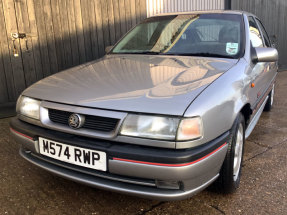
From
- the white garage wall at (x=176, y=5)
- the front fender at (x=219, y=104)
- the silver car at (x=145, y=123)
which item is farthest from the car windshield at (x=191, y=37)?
the white garage wall at (x=176, y=5)

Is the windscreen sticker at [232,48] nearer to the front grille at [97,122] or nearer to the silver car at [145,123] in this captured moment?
the silver car at [145,123]

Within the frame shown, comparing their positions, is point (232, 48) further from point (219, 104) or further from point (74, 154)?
point (74, 154)

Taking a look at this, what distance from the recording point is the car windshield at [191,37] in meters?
2.66

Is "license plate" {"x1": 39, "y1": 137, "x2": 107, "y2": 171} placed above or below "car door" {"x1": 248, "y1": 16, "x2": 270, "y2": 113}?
below

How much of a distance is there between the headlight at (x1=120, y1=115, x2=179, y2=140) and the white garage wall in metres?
4.50

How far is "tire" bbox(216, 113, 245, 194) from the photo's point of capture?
1.98m

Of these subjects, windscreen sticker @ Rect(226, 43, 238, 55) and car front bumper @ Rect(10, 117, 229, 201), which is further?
windscreen sticker @ Rect(226, 43, 238, 55)

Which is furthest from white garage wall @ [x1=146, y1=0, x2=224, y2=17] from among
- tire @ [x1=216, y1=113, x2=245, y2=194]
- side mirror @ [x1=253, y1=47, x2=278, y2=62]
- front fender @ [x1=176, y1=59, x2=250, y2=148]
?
tire @ [x1=216, y1=113, x2=245, y2=194]

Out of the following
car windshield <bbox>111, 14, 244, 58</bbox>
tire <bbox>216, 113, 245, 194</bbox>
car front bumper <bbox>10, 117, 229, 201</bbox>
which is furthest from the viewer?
car windshield <bbox>111, 14, 244, 58</bbox>

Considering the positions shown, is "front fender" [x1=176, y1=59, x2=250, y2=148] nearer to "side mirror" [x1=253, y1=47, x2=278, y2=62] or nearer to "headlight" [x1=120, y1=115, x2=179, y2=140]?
"headlight" [x1=120, y1=115, x2=179, y2=140]

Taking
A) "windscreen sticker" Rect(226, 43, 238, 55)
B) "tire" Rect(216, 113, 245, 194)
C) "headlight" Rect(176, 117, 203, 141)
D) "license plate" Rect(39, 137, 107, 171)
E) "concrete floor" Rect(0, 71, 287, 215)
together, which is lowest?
"concrete floor" Rect(0, 71, 287, 215)

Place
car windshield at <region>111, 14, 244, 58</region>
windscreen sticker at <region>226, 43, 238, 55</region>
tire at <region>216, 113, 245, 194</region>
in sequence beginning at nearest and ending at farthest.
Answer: tire at <region>216, 113, 245, 194</region>, windscreen sticker at <region>226, 43, 238, 55</region>, car windshield at <region>111, 14, 244, 58</region>

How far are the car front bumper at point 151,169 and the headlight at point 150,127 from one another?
3.2 inches

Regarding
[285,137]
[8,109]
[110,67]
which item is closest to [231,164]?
[110,67]
